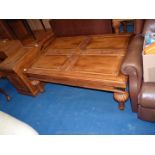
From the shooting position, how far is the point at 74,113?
1.82m

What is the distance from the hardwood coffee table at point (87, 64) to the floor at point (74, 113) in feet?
0.61

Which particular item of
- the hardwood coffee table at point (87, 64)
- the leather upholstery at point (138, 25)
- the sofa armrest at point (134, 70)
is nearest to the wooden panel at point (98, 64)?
the hardwood coffee table at point (87, 64)

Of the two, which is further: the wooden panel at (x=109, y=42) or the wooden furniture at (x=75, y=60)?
the wooden panel at (x=109, y=42)

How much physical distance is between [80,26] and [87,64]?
837 mm

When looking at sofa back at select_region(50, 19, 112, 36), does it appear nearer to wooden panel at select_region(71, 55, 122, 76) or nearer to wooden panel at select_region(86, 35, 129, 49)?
wooden panel at select_region(86, 35, 129, 49)

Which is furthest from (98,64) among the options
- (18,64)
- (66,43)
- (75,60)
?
(18,64)

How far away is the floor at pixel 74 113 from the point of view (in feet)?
5.08

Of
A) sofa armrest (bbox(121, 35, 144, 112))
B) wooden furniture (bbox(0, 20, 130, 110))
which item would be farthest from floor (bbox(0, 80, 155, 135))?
sofa armrest (bbox(121, 35, 144, 112))

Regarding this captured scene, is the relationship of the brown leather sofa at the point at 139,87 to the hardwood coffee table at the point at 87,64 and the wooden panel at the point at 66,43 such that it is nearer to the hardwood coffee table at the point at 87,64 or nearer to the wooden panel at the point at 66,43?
the hardwood coffee table at the point at 87,64

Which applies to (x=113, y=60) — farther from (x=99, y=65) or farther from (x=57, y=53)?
(x=57, y=53)

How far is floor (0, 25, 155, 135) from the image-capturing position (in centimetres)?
155

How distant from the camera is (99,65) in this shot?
63.1 inches
